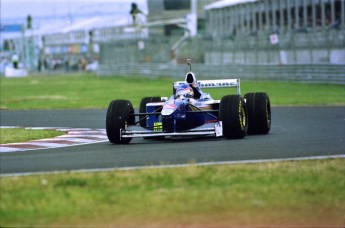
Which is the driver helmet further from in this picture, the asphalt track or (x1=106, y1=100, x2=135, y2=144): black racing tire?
(x1=106, y1=100, x2=135, y2=144): black racing tire

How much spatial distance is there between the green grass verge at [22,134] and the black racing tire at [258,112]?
11.9 ft

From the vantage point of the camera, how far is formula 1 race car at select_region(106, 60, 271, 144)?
49.8 feet

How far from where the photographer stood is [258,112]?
54.7 feet

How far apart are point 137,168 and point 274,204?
2.67 metres

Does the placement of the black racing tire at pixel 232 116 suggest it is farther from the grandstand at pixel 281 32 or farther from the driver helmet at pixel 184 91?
the grandstand at pixel 281 32

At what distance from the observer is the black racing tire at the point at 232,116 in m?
15.1

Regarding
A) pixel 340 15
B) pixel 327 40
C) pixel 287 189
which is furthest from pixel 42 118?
pixel 340 15

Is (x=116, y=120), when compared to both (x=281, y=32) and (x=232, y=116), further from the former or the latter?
(x=281, y=32)

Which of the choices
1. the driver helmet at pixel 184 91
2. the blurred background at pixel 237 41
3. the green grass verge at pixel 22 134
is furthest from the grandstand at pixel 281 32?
the driver helmet at pixel 184 91

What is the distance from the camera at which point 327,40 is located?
39.7 metres

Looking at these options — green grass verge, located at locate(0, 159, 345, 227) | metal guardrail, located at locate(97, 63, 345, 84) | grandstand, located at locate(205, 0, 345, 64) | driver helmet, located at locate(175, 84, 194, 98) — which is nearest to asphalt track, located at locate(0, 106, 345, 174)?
driver helmet, located at locate(175, 84, 194, 98)

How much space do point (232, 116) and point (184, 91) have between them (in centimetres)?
135

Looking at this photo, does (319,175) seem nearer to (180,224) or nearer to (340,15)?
(180,224)

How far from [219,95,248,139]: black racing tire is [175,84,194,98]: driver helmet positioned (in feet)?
3.29
